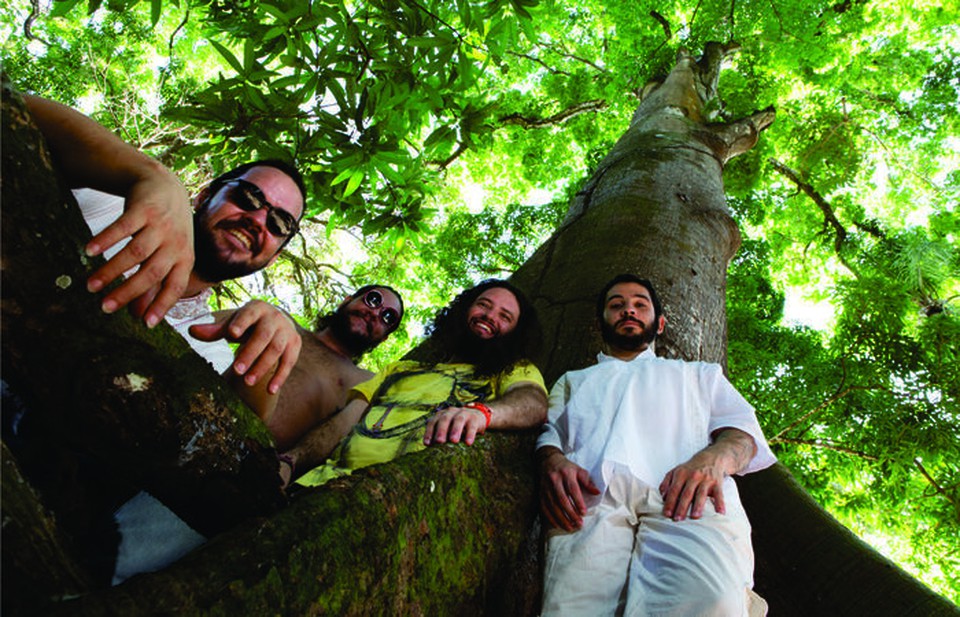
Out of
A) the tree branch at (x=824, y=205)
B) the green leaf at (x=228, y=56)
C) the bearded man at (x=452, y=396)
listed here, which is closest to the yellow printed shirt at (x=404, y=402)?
the bearded man at (x=452, y=396)

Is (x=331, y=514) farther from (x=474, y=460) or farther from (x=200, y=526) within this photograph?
(x=474, y=460)

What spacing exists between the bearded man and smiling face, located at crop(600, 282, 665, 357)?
16.1 inches

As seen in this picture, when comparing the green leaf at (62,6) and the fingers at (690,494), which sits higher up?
the green leaf at (62,6)

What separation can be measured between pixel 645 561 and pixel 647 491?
220mm

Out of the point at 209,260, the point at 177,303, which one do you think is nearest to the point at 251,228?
the point at 209,260

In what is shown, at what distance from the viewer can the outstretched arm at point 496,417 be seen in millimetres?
1501

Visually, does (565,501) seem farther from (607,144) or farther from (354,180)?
(607,144)

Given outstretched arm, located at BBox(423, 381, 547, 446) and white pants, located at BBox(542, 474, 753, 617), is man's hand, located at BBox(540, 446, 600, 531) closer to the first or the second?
white pants, located at BBox(542, 474, 753, 617)

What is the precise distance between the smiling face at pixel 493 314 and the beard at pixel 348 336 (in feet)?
2.54

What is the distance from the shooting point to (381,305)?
121 inches

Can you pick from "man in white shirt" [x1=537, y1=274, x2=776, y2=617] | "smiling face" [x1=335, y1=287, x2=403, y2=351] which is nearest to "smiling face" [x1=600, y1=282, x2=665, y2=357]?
"man in white shirt" [x1=537, y1=274, x2=776, y2=617]

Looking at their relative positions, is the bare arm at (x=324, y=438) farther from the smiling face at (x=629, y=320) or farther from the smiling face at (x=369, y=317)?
the smiling face at (x=629, y=320)

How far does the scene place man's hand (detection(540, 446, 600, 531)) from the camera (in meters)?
1.61

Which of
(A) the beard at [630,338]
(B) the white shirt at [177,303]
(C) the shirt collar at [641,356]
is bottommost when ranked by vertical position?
(B) the white shirt at [177,303]
